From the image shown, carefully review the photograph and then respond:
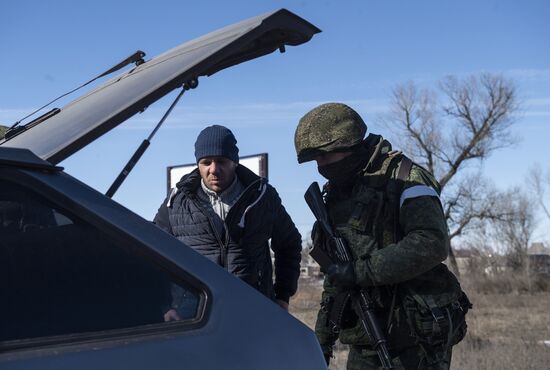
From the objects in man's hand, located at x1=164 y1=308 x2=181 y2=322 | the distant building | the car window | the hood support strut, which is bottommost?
the distant building

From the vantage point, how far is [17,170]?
1755 millimetres

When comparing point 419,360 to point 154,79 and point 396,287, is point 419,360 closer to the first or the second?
point 396,287

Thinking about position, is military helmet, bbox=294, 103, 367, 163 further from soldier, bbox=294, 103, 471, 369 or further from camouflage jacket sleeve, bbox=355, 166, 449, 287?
→ camouflage jacket sleeve, bbox=355, 166, 449, 287

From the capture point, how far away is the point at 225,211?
12.0 ft

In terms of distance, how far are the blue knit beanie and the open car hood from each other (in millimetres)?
840

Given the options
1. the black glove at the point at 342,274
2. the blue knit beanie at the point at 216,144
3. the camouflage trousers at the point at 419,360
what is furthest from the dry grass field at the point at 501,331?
the black glove at the point at 342,274

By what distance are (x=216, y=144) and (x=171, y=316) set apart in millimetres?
1892

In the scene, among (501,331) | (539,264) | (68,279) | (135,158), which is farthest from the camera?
(539,264)

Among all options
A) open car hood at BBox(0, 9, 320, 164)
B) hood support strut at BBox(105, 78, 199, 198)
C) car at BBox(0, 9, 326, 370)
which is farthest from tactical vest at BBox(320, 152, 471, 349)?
car at BBox(0, 9, 326, 370)

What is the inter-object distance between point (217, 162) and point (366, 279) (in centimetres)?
107

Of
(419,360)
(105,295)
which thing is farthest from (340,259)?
(105,295)

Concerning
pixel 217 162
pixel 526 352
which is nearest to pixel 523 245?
pixel 526 352

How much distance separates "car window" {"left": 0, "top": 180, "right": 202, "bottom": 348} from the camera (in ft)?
5.46

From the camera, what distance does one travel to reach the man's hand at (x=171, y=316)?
1.79m
